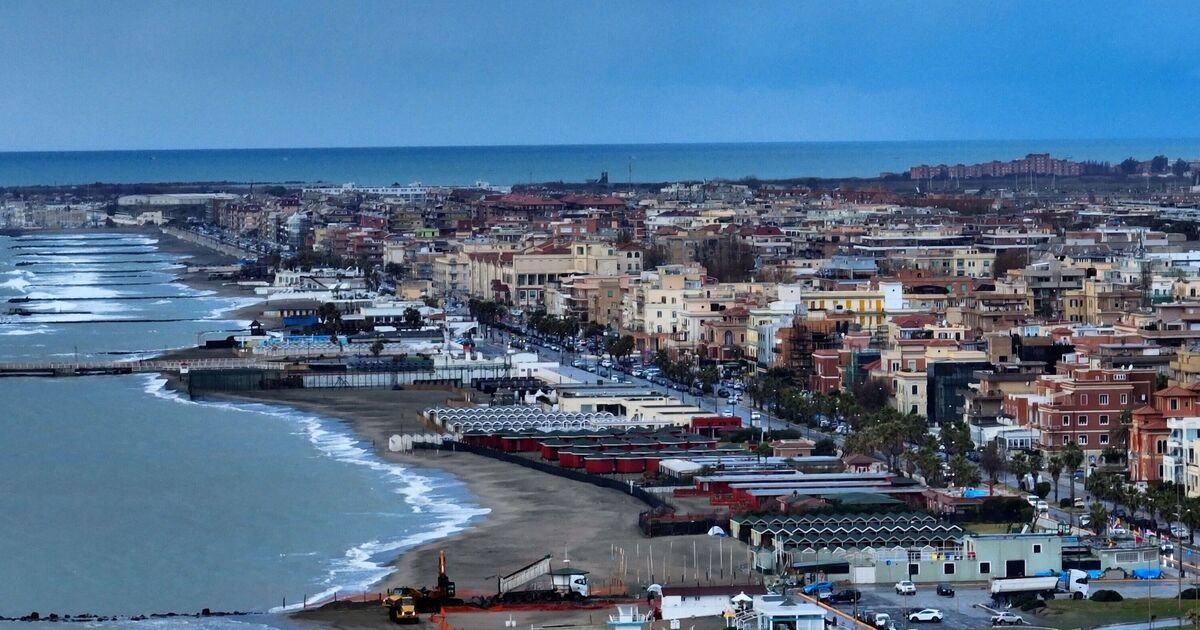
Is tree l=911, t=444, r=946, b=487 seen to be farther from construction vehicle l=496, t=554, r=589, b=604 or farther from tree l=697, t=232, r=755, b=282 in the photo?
tree l=697, t=232, r=755, b=282

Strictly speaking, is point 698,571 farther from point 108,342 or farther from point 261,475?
point 108,342

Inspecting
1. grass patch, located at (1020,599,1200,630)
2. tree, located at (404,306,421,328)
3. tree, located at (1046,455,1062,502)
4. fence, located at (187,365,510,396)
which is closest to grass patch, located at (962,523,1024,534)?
tree, located at (1046,455,1062,502)

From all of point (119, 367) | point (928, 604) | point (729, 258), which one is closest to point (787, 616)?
point (928, 604)

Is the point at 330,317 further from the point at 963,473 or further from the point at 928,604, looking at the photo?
the point at 928,604

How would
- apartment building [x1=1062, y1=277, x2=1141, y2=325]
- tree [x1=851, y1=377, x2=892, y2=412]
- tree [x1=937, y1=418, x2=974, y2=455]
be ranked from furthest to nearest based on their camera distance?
apartment building [x1=1062, y1=277, x2=1141, y2=325] < tree [x1=851, y1=377, x2=892, y2=412] < tree [x1=937, y1=418, x2=974, y2=455]

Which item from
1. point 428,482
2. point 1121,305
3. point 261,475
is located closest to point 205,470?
point 261,475

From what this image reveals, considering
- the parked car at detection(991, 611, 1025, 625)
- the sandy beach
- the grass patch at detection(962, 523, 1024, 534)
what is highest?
the grass patch at detection(962, 523, 1024, 534)
